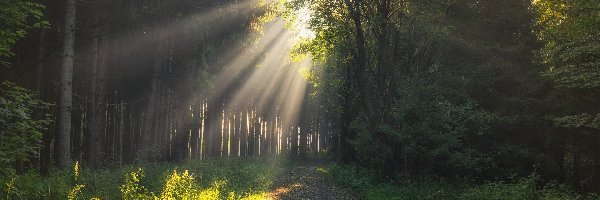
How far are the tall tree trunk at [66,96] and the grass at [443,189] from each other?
10537 millimetres

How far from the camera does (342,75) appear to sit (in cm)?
3334

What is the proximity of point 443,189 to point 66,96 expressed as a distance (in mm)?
13747

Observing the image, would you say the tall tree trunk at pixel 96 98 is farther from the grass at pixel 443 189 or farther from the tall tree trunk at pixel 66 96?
the grass at pixel 443 189

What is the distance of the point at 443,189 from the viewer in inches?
659

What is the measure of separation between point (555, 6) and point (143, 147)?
20.7m

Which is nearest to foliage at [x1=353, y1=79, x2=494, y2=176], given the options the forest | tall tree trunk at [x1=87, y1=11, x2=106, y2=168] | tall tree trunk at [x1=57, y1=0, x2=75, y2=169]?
the forest

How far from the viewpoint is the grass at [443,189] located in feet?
47.8

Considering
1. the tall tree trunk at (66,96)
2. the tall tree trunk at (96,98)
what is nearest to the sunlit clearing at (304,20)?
the tall tree trunk at (96,98)

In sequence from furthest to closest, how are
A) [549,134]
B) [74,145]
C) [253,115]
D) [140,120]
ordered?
[253,115] → [140,120] → [74,145] → [549,134]

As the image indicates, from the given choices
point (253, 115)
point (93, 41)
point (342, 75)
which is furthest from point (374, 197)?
point (253, 115)

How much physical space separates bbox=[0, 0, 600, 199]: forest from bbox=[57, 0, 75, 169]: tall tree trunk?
1.8 inches

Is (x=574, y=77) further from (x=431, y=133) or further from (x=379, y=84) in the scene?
(x=379, y=84)

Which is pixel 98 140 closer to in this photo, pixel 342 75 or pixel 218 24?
pixel 218 24

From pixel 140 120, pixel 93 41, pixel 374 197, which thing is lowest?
pixel 374 197
